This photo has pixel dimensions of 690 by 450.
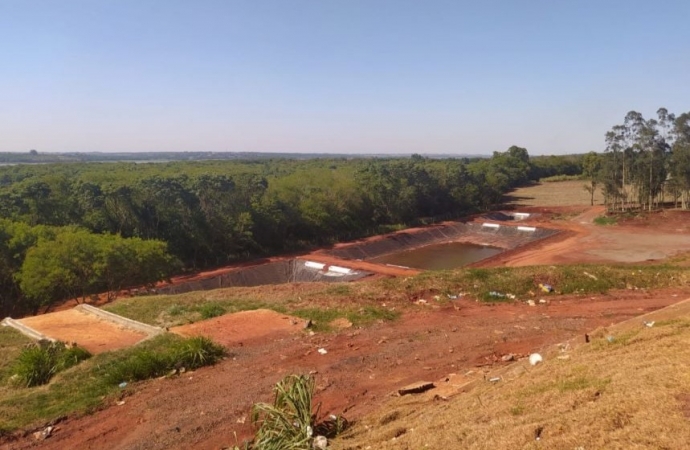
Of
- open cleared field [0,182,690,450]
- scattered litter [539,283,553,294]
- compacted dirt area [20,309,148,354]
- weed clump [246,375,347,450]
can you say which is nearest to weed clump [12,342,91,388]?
compacted dirt area [20,309,148,354]

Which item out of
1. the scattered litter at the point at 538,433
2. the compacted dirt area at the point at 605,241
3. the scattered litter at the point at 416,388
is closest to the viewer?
the scattered litter at the point at 538,433

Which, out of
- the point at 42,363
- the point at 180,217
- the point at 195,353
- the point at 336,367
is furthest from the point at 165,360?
the point at 180,217

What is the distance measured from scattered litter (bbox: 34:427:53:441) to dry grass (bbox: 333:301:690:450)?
5662 mm

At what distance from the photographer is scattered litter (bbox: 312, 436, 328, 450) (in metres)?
7.17

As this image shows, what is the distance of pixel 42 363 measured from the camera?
39.8 feet

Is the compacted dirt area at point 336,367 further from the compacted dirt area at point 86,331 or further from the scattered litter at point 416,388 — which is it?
the compacted dirt area at point 86,331

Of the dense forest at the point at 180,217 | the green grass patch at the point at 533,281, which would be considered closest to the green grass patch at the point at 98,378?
the green grass patch at the point at 533,281

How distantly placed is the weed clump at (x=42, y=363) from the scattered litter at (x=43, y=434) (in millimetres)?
2718

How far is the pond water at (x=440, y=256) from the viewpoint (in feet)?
136

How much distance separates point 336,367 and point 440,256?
34052mm

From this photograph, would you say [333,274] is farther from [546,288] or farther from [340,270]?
[546,288]

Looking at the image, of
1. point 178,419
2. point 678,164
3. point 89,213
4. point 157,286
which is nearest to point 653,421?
point 178,419

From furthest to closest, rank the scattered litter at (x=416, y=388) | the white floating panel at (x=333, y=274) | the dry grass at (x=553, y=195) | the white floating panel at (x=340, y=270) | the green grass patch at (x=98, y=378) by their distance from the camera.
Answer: the dry grass at (x=553, y=195) < the white floating panel at (x=333, y=274) < the white floating panel at (x=340, y=270) < the green grass patch at (x=98, y=378) < the scattered litter at (x=416, y=388)

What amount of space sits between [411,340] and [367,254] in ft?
→ 101
